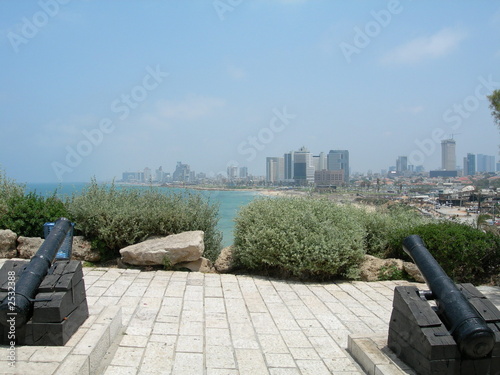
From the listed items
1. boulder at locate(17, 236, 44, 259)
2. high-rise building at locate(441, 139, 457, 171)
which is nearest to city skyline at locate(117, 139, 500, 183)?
high-rise building at locate(441, 139, 457, 171)

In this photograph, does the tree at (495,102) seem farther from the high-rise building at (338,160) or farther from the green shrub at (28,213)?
the high-rise building at (338,160)

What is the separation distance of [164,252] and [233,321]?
Result: 278 cm

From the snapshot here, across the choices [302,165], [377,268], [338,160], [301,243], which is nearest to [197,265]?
[301,243]

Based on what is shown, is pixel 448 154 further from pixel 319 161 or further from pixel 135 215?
pixel 135 215

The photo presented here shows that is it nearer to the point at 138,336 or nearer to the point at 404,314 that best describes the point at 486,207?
the point at 404,314

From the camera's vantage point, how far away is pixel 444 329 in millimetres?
3062

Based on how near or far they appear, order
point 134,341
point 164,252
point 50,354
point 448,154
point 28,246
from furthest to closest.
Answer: point 448,154, point 28,246, point 164,252, point 134,341, point 50,354

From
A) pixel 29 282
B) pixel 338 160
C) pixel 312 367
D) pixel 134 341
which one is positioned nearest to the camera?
pixel 29 282

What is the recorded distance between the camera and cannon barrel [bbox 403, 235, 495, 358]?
114 inches

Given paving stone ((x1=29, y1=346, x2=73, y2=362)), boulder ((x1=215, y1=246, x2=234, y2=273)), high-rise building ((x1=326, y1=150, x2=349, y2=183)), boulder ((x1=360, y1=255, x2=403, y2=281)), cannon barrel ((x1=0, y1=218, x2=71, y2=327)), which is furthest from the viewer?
high-rise building ((x1=326, y1=150, x2=349, y2=183))

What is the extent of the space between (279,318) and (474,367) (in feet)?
8.42

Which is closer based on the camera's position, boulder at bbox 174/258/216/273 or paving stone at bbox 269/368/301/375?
paving stone at bbox 269/368/301/375

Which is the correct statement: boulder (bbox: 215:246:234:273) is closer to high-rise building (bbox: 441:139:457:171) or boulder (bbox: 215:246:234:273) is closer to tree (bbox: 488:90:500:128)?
tree (bbox: 488:90:500:128)

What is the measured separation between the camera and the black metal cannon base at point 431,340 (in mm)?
2943
